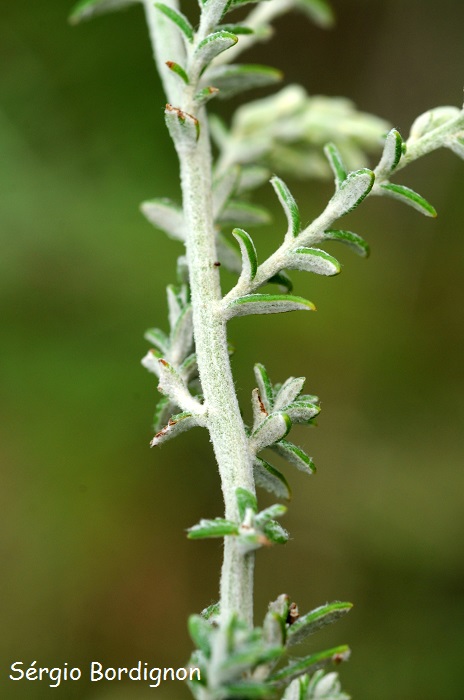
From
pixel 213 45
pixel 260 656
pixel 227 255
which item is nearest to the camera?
pixel 260 656

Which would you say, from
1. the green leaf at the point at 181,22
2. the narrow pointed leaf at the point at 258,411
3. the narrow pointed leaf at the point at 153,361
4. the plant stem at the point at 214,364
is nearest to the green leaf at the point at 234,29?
the green leaf at the point at 181,22

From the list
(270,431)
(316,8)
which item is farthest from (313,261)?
(316,8)

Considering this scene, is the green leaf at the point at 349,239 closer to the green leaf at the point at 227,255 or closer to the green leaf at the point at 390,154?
the green leaf at the point at 390,154

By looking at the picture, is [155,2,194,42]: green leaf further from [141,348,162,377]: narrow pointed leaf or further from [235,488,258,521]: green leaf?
[235,488,258,521]: green leaf

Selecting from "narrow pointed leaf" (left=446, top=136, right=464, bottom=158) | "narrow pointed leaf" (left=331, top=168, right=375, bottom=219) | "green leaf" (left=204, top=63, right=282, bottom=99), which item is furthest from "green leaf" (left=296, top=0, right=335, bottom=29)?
"narrow pointed leaf" (left=331, top=168, right=375, bottom=219)

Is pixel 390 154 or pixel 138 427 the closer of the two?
pixel 390 154

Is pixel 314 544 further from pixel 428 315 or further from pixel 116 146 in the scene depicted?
pixel 116 146

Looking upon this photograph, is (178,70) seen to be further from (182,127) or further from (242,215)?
(242,215)
